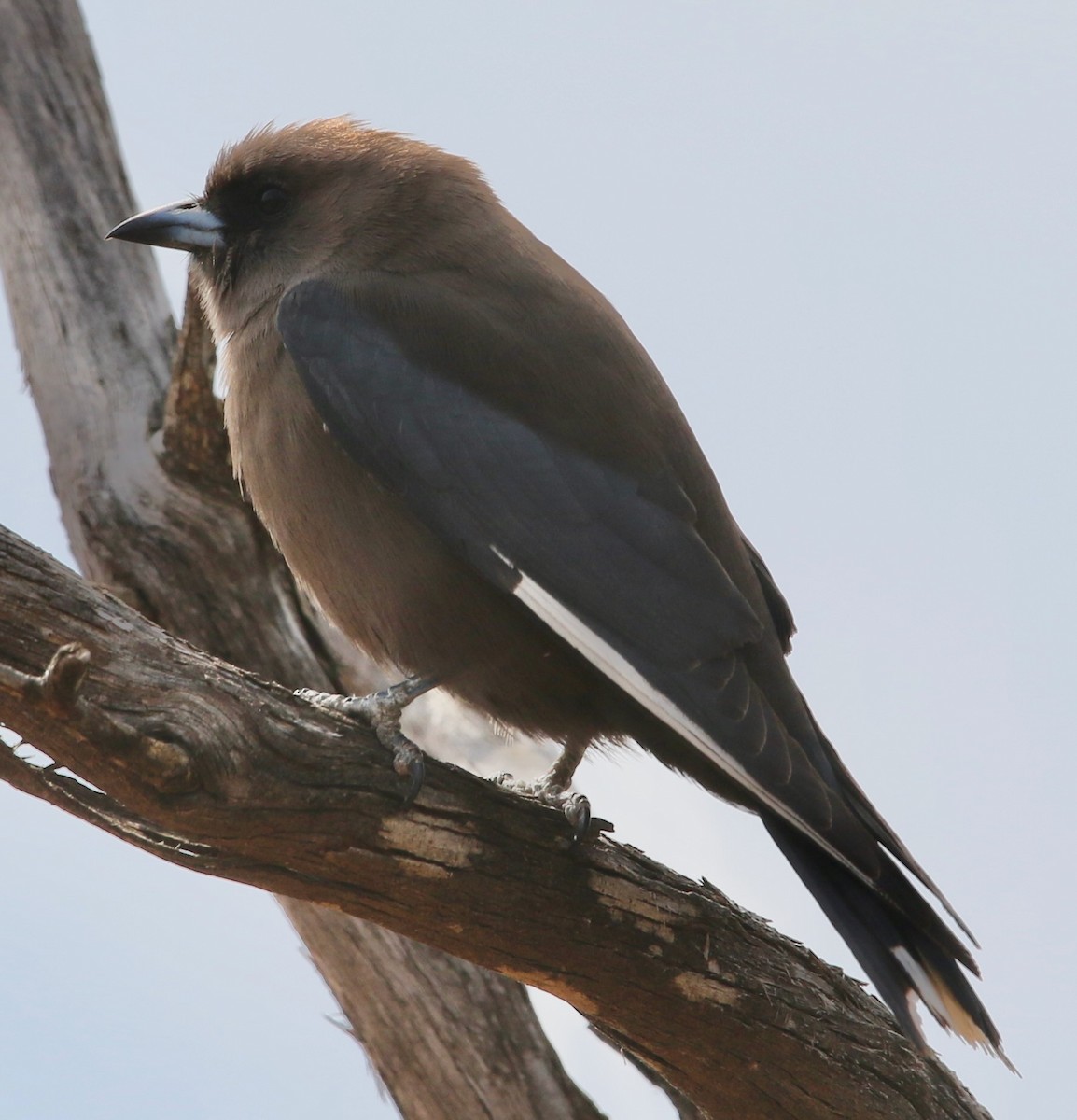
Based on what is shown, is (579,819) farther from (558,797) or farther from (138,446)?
(138,446)

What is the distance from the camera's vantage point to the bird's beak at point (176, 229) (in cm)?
441

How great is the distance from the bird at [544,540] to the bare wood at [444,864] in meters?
0.24

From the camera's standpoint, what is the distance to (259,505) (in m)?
3.82

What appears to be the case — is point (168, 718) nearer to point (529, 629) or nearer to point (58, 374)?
point (529, 629)

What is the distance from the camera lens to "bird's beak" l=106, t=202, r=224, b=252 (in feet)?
14.5

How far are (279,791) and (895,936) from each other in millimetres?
1490

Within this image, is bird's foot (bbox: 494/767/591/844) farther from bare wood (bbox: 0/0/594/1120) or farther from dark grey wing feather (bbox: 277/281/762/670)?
bare wood (bbox: 0/0/594/1120)

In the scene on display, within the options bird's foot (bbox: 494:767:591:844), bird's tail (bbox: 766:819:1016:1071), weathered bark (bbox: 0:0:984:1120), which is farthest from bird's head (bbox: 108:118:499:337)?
bird's tail (bbox: 766:819:1016:1071)

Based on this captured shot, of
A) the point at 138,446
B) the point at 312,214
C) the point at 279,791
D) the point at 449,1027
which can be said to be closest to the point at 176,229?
the point at 312,214

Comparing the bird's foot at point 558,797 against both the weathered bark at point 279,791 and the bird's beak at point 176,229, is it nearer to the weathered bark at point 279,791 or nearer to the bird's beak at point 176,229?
the weathered bark at point 279,791

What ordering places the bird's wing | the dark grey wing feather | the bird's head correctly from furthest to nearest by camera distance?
1. the bird's head
2. the dark grey wing feather
3. the bird's wing

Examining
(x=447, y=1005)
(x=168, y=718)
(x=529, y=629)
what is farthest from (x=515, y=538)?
(x=447, y=1005)

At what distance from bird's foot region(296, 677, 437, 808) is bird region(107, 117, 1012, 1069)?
1.5 inches

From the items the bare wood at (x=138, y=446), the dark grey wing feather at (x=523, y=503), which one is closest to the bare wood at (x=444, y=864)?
the dark grey wing feather at (x=523, y=503)
